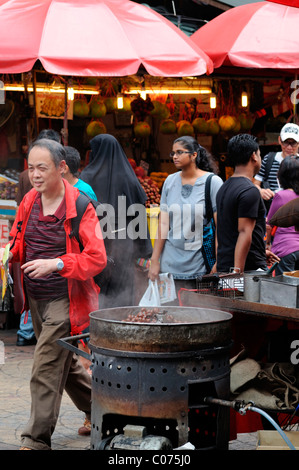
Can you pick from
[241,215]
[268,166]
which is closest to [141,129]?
[268,166]

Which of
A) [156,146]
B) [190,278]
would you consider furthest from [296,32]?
[156,146]

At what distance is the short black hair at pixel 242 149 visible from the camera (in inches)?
212

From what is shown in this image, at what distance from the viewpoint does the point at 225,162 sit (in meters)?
12.7

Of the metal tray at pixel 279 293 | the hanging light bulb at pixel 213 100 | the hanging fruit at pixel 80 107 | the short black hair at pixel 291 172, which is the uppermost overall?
the hanging light bulb at pixel 213 100

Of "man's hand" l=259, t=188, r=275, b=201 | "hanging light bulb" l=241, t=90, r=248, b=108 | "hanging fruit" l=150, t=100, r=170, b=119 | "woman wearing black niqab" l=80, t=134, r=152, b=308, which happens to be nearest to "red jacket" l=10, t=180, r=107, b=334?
"woman wearing black niqab" l=80, t=134, r=152, b=308

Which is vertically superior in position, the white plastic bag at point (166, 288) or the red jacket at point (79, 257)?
the red jacket at point (79, 257)

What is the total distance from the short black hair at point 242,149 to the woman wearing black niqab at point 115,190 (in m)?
1.63

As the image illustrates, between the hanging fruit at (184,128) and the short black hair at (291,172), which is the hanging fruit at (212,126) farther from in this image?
the short black hair at (291,172)

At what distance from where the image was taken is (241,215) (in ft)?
17.5

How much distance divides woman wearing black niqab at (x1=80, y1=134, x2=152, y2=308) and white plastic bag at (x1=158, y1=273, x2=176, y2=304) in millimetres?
508

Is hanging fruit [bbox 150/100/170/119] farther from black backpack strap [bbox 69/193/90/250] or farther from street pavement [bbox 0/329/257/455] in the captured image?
black backpack strap [bbox 69/193/90/250]

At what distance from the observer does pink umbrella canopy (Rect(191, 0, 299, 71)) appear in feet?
27.1

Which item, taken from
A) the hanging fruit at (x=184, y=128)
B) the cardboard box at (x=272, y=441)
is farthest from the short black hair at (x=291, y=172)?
the hanging fruit at (x=184, y=128)

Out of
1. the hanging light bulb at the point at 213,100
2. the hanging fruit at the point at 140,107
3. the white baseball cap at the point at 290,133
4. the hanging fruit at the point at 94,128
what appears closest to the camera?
the white baseball cap at the point at 290,133
